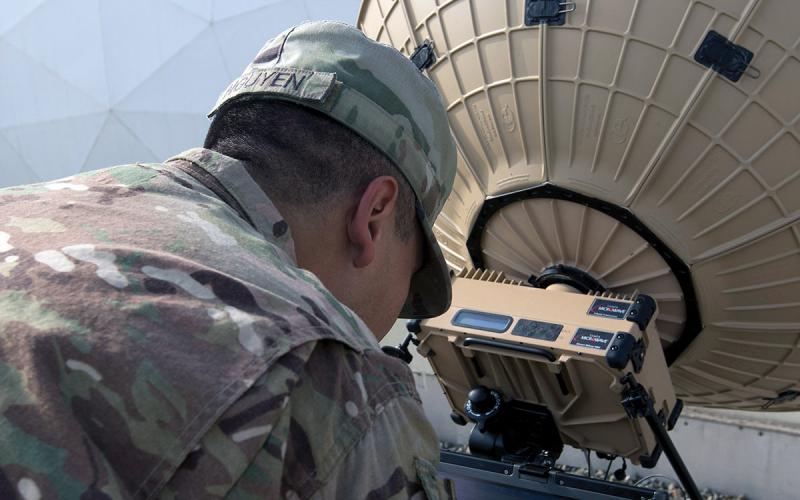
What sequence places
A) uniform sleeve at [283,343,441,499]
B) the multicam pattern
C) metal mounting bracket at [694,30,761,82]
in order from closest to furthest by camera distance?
1. the multicam pattern
2. uniform sleeve at [283,343,441,499]
3. metal mounting bracket at [694,30,761,82]

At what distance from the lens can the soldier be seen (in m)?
1.03

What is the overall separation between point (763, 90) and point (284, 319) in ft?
6.73

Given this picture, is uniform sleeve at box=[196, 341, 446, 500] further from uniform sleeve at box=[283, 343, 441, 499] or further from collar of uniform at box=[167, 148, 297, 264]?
collar of uniform at box=[167, 148, 297, 264]

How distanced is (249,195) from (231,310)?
400mm

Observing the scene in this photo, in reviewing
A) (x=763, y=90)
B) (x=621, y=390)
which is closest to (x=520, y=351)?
(x=621, y=390)

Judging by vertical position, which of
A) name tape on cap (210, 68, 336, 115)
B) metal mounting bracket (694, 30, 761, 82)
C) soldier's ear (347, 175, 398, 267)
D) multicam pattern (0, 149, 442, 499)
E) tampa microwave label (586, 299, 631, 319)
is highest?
metal mounting bracket (694, 30, 761, 82)

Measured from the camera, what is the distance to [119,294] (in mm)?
1126

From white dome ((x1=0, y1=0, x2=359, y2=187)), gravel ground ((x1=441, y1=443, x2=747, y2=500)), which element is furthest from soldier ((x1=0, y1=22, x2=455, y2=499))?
white dome ((x1=0, y1=0, x2=359, y2=187))

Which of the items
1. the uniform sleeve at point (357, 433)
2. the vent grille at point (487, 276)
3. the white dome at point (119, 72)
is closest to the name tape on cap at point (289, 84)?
the uniform sleeve at point (357, 433)

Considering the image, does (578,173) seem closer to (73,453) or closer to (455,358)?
(455,358)

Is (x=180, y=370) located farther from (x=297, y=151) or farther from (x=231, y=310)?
(x=297, y=151)

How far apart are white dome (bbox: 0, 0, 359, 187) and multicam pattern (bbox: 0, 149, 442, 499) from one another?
11.1 metres

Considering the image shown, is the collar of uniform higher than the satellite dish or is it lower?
lower

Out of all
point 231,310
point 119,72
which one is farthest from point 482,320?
point 119,72
